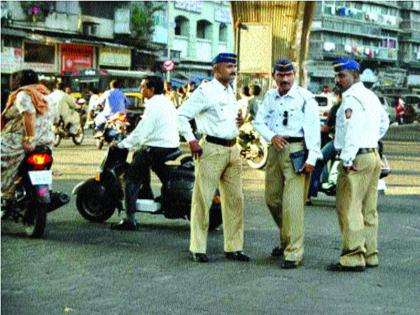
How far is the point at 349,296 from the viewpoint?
6863 millimetres

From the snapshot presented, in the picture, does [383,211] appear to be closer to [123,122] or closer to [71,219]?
[71,219]

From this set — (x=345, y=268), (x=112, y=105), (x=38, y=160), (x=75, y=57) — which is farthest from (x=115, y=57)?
(x=345, y=268)

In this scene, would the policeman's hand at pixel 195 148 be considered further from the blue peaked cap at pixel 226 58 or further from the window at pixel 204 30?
the window at pixel 204 30

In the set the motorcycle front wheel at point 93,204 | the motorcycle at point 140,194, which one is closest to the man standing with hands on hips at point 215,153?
the motorcycle at point 140,194

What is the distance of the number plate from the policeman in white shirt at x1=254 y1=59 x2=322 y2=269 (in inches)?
84.0

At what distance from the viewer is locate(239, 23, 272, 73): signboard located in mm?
23312

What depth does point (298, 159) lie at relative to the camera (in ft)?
26.7

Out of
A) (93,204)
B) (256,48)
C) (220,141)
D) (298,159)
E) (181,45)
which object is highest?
(181,45)

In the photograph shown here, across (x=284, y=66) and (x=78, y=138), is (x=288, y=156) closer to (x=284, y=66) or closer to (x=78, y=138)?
(x=284, y=66)

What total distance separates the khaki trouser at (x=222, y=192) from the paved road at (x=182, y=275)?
212mm

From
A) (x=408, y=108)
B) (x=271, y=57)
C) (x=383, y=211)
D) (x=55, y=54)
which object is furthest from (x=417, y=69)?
(x=383, y=211)

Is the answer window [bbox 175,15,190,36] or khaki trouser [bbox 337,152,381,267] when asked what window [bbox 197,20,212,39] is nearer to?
window [bbox 175,15,190,36]

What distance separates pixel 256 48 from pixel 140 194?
44.2 ft

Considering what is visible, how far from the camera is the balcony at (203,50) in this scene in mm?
62031
